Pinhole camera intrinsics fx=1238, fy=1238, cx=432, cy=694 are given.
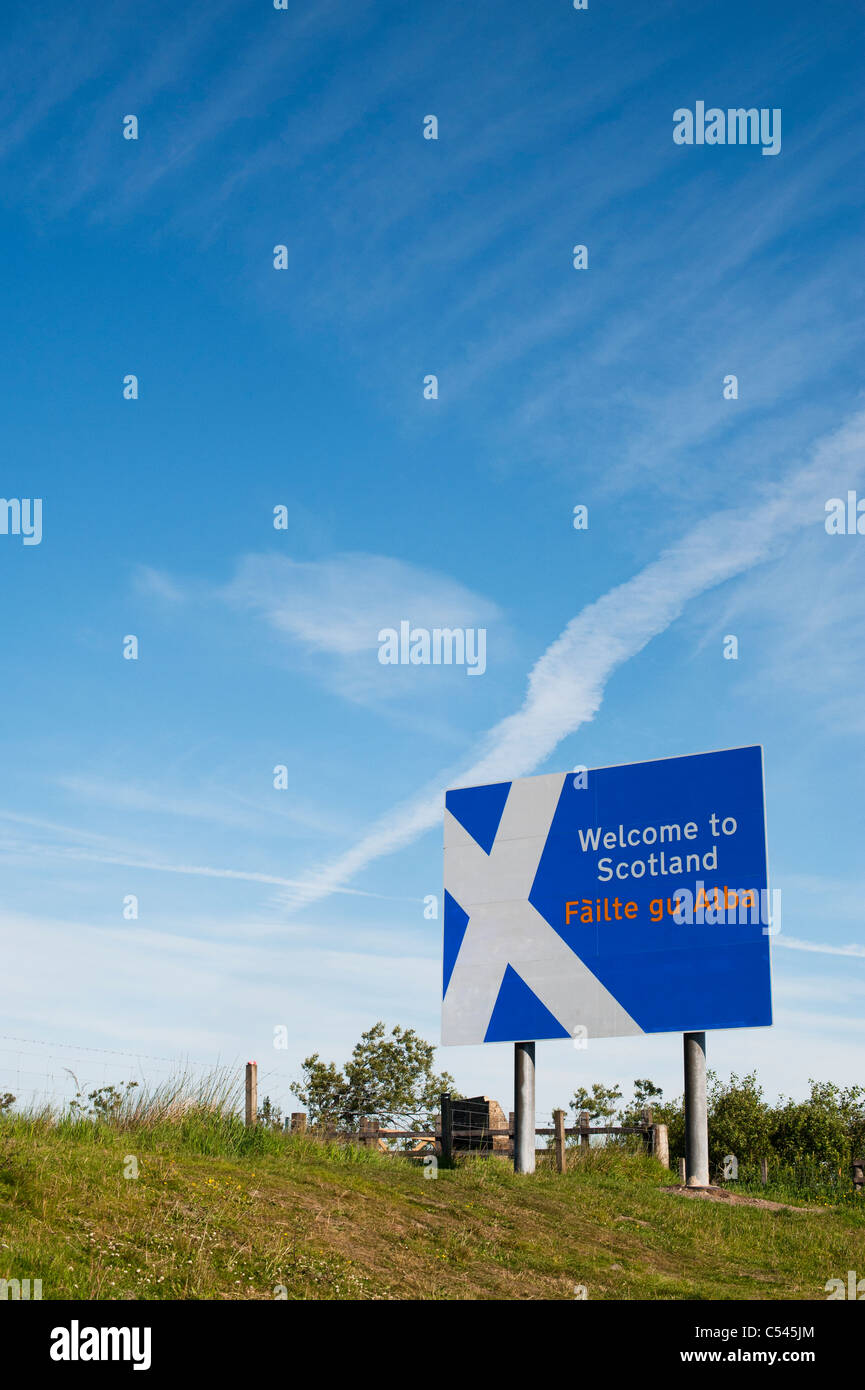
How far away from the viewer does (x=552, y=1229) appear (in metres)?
18.1

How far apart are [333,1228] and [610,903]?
11.2 meters

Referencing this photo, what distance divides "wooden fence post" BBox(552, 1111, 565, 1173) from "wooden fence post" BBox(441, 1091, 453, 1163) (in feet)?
7.34

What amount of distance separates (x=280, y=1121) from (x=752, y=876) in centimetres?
948

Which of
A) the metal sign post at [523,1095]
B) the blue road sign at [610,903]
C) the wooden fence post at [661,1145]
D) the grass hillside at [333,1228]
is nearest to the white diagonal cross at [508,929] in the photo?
the blue road sign at [610,903]

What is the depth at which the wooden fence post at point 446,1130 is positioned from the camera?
973 inches

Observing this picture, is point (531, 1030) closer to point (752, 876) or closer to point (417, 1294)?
point (752, 876)

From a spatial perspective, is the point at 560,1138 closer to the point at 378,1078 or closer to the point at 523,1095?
the point at 523,1095

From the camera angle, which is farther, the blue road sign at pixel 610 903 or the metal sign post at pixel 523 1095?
the metal sign post at pixel 523 1095

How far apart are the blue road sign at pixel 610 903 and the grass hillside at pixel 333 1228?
3.38 meters

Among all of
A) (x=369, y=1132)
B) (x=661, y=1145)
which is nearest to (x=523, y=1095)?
(x=369, y=1132)

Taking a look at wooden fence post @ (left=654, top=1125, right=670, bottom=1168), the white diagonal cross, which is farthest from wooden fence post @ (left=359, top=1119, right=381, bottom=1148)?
wooden fence post @ (left=654, top=1125, right=670, bottom=1168)

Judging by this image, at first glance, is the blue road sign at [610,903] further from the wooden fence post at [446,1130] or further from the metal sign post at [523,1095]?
the wooden fence post at [446,1130]
